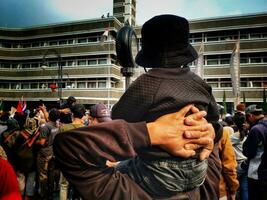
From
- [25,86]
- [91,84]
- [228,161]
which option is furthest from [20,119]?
[25,86]

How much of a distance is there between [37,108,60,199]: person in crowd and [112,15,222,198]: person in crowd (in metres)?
5.51

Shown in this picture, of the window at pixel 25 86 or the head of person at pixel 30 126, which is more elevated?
the window at pixel 25 86

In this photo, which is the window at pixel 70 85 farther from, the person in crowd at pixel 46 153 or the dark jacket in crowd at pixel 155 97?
the dark jacket in crowd at pixel 155 97

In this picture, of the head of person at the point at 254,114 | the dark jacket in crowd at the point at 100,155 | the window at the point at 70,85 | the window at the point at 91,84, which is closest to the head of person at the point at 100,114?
the head of person at the point at 254,114

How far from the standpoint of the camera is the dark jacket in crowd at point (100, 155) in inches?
43.9

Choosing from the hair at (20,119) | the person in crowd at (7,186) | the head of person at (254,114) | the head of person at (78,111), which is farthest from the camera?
the hair at (20,119)

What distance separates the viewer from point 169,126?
4.23ft

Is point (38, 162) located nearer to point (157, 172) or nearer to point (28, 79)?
point (157, 172)

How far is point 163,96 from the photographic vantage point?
1.29m

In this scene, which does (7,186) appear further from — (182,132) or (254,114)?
(254,114)

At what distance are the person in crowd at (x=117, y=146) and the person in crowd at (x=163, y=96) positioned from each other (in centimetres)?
4

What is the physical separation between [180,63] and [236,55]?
69.5 ft

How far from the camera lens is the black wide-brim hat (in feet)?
4.58

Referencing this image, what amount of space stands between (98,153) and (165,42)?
634 mm
